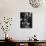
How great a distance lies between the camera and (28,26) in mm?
4750

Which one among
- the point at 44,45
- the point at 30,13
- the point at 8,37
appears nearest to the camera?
the point at 44,45

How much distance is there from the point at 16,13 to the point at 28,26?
2.12 ft

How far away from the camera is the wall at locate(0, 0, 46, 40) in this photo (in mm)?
4670

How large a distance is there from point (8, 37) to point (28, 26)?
2.77 ft

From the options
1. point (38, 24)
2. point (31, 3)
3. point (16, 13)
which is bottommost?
point (38, 24)

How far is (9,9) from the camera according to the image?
15.4 ft

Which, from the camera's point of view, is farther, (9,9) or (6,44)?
(9,9)

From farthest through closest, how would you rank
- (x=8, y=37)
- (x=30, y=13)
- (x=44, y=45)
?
(x=30, y=13), (x=8, y=37), (x=44, y=45)

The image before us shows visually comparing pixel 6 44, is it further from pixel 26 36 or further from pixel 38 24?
pixel 38 24

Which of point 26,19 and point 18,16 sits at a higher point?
point 18,16

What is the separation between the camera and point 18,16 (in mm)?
4715

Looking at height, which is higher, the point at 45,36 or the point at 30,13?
the point at 30,13

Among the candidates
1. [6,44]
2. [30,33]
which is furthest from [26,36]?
[6,44]

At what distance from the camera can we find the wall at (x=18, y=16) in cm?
467
